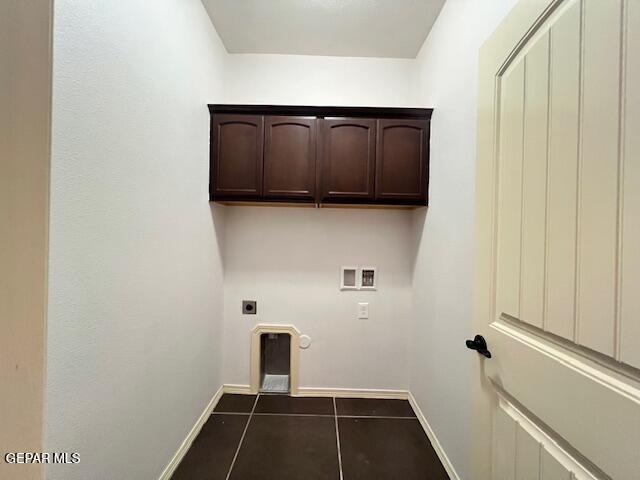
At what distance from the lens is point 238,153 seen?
205cm

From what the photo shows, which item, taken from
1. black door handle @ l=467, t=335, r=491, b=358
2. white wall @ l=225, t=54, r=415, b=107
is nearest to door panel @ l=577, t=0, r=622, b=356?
black door handle @ l=467, t=335, r=491, b=358

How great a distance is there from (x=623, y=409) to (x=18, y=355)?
1.41 meters

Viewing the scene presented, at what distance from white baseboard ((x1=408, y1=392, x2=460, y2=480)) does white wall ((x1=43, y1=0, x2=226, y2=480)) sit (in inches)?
Result: 60.4

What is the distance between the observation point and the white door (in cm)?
55

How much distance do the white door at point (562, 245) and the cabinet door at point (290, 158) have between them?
1.25 meters

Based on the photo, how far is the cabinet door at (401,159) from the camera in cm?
204

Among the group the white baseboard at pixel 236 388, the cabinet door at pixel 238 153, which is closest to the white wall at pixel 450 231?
the cabinet door at pixel 238 153

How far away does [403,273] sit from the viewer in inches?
92.0

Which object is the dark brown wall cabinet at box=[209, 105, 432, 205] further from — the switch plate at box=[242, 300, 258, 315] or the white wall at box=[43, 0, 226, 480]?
the switch plate at box=[242, 300, 258, 315]

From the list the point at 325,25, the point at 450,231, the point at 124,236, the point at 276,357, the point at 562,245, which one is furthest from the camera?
the point at 276,357

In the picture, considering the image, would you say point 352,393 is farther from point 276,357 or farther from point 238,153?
point 238,153

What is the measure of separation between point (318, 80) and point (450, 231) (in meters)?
1.68

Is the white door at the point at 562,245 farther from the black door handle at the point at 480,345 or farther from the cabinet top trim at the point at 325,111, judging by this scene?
the cabinet top trim at the point at 325,111

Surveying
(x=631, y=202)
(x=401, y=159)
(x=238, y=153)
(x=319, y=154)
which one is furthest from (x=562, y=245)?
(x=238, y=153)
